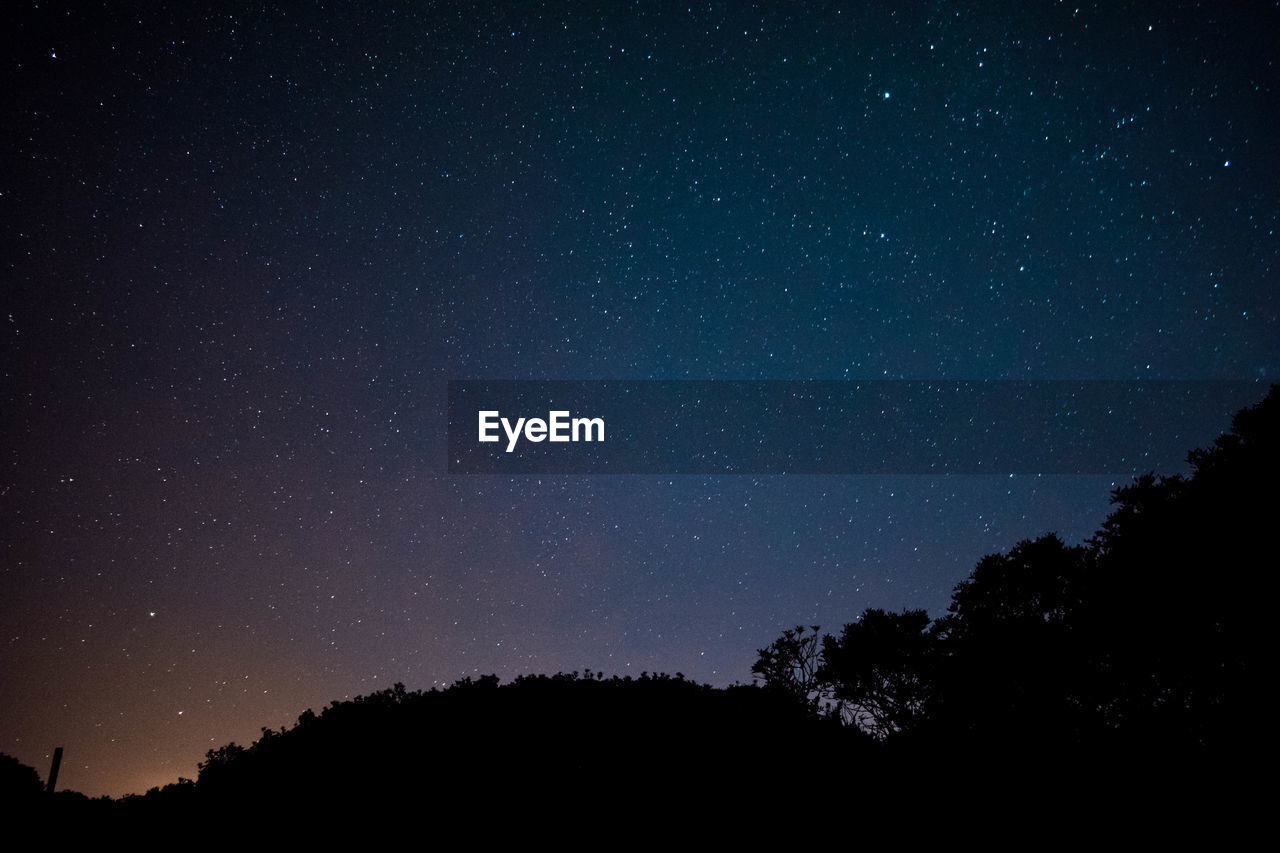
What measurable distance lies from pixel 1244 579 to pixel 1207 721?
2657 mm

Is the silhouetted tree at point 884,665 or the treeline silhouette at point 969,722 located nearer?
the treeline silhouette at point 969,722

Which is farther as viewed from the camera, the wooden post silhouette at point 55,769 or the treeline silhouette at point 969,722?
the wooden post silhouette at point 55,769

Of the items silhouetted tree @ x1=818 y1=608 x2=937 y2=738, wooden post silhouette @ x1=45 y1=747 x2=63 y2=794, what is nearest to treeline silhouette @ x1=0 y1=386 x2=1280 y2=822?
silhouetted tree @ x1=818 y1=608 x2=937 y2=738

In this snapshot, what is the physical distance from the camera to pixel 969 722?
14.8 m

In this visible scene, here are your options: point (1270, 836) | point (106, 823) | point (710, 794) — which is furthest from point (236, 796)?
point (1270, 836)

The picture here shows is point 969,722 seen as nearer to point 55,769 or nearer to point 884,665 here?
point 884,665

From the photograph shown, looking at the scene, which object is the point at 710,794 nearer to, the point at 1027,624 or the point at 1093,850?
the point at 1093,850

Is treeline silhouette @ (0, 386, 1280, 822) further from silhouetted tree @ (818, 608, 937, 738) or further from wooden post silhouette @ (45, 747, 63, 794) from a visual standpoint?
wooden post silhouette @ (45, 747, 63, 794)

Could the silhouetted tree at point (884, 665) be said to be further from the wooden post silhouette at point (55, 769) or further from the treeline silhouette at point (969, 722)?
the wooden post silhouette at point (55, 769)

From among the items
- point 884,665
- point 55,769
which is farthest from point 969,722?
point 55,769

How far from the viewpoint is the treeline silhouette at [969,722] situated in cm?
895

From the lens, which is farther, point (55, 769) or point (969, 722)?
point (55, 769)

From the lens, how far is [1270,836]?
29.1 ft

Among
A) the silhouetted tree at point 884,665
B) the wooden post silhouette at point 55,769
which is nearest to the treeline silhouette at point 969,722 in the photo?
the silhouetted tree at point 884,665
